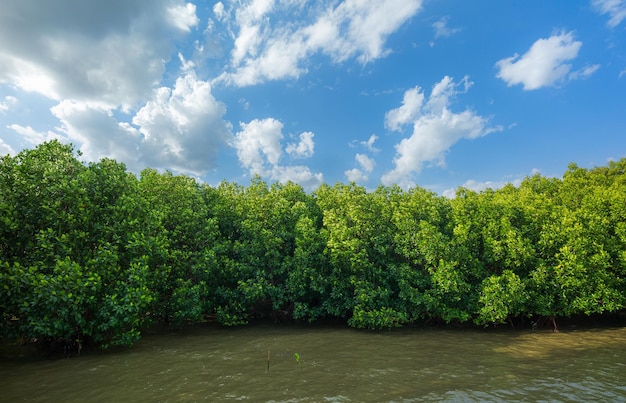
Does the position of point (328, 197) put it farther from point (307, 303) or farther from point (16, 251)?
point (16, 251)

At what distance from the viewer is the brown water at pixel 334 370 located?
12547 mm

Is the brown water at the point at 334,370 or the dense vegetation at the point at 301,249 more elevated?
the dense vegetation at the point at 301,249

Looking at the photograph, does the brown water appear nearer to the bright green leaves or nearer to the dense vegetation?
the bright green leaves

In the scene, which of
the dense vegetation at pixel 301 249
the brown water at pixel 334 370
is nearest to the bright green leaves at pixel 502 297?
the dense vegetation at pixel 301 249

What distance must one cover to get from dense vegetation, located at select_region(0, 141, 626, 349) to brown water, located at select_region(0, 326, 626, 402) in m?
1.76

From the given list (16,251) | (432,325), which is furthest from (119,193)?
(432,325)

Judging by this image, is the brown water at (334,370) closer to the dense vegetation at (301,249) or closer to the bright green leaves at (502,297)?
the bright green leaves at (502,297)

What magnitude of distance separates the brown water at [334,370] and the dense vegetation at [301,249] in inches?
69.3

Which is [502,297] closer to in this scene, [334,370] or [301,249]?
[334,370]

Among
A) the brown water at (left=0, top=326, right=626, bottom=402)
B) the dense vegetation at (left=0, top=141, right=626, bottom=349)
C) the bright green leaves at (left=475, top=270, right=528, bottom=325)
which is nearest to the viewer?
the brown water at (left=0, top=326, right=626, bottom=402)

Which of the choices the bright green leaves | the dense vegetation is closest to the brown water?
the bright green leaves

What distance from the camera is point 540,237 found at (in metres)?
24.5

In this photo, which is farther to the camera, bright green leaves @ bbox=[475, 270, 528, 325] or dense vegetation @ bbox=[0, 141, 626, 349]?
bright green leaves @ bbox=[475, 270, 528, 325]

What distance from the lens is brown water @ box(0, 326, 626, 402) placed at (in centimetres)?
1255
